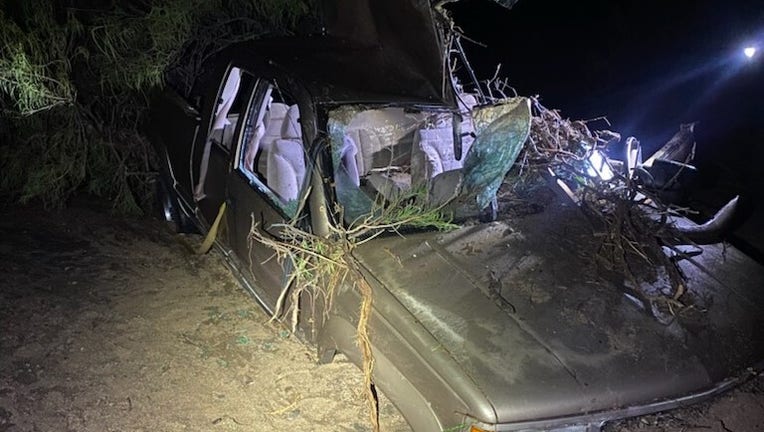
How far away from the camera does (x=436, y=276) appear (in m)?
2.86

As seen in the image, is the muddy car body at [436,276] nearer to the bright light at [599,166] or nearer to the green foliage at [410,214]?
the green foliage at [410,214]

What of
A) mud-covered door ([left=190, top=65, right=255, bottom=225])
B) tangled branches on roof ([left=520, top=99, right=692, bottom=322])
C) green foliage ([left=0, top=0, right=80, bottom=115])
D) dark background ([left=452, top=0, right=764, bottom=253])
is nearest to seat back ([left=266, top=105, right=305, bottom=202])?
mud-covered door ([left=190, top=65, right=255, bottom=225])

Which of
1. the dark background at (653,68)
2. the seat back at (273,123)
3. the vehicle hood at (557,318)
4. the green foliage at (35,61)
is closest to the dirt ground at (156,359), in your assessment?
the vehicle hood at (557,318)

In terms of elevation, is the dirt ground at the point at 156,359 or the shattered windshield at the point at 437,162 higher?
the shattered windshield at the point at 437,162

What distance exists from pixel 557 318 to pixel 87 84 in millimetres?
4874

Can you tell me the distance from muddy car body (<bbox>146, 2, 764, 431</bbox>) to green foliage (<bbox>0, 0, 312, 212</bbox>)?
1.32 meters

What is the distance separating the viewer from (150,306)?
4094mm

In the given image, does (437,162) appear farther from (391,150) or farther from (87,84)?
(87,84)

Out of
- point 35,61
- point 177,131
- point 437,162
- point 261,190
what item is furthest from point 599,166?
point 35,61

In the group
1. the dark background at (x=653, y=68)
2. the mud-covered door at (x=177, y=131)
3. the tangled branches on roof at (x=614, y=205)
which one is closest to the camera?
the tangled branches on roof at (x=614, y=205)

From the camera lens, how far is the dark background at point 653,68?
729cm

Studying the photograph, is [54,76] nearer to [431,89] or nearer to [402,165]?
[402,165]

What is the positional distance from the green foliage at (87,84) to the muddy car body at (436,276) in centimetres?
132

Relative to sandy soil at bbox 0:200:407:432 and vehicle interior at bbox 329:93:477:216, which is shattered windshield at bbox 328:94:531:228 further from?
sandy soil at bbox 0:200:407:432
